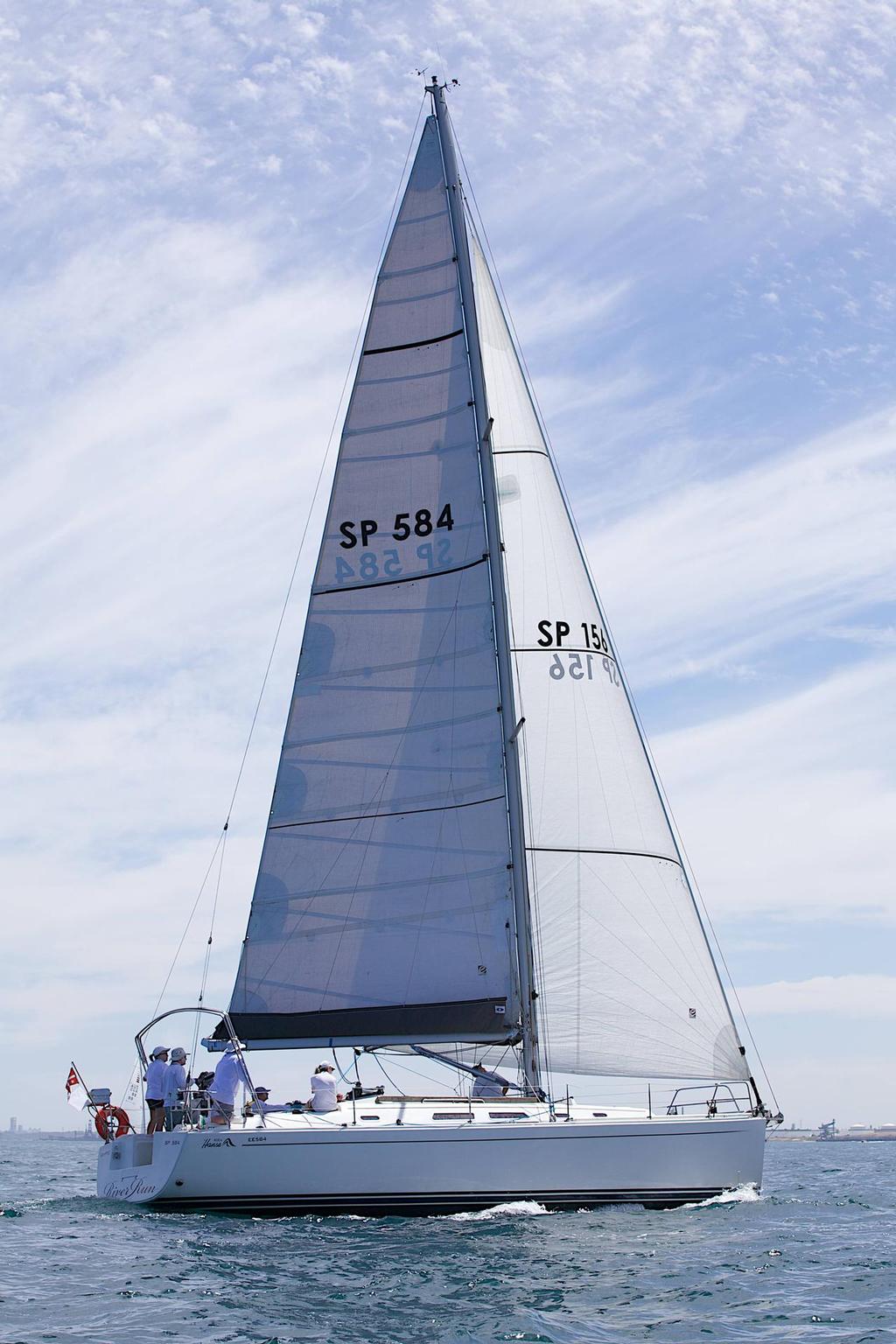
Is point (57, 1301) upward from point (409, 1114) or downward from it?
downward

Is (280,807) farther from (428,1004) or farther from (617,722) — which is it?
(617,722)

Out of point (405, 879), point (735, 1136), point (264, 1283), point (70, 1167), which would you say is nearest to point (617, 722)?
point (405, 879)

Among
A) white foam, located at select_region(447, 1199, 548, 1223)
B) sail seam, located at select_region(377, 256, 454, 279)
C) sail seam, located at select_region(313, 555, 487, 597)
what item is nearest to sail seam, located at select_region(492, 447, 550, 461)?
sail seam, located at select_region(313, 555, 487, 597)

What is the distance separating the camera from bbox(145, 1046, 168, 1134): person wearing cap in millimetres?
17062

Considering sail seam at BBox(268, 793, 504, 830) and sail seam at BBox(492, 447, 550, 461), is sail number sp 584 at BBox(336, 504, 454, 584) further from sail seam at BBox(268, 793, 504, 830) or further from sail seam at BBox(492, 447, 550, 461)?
sail seam at BBox(268, 793, 504, 830)

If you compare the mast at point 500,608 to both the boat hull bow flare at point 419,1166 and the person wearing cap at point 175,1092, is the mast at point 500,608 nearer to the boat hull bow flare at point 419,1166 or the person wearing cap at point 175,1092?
the boat hull bow flare at point 419,1166

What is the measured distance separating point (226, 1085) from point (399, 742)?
541 centimetres

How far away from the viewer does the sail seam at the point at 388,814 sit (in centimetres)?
1883

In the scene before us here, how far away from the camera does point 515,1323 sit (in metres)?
10.5

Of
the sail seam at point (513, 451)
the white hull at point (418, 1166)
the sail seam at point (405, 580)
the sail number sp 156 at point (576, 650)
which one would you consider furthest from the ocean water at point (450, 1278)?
the sail seam at point (513, 451)

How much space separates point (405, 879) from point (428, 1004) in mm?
1737

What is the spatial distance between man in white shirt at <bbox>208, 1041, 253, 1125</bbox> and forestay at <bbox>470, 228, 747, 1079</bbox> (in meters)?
4.06

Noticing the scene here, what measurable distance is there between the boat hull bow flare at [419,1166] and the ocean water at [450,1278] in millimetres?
215

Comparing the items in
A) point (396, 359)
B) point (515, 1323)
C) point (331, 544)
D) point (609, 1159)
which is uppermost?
point (396, 359)
